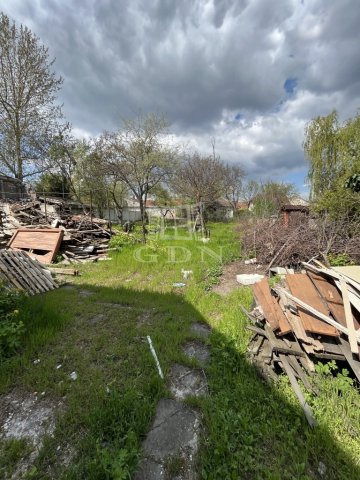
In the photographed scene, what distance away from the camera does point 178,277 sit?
652cm

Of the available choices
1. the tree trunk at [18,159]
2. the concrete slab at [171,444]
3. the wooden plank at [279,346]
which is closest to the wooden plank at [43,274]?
the concrete slab at [171,444]

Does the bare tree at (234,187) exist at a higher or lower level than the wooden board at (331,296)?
higher

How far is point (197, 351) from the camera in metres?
3.17

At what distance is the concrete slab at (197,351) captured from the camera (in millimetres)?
3001

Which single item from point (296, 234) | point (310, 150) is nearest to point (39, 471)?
point (296, 234)

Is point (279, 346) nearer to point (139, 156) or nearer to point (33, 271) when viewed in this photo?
point (33, 271)

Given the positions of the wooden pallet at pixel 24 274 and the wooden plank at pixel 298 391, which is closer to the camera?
the wooden plank at pixel 298 391

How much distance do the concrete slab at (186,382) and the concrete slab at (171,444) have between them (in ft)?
0.49

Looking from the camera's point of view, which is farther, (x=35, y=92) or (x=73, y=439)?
(x=35, y=92)

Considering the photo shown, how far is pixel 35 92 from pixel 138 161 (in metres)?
11.1

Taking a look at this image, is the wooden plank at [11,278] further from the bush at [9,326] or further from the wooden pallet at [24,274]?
the bush at [9,326]

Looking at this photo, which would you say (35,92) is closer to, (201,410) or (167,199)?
(167,199)

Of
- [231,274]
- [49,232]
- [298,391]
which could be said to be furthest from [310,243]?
[49,232]

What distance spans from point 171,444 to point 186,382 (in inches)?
28.7
